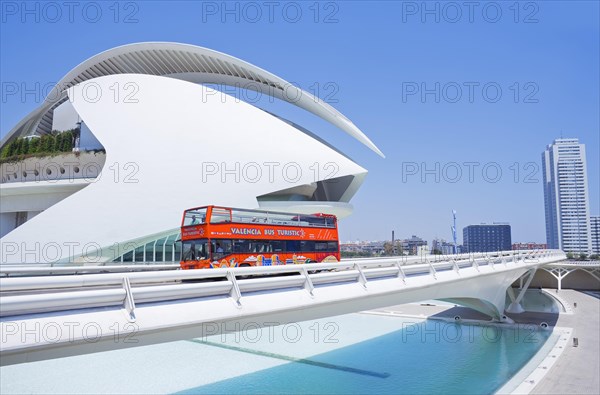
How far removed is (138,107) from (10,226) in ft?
39.7

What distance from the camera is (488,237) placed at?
9512 cm

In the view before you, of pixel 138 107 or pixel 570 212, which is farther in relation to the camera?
pixel 570 212

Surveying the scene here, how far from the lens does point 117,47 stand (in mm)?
33000

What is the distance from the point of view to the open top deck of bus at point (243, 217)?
14297mm

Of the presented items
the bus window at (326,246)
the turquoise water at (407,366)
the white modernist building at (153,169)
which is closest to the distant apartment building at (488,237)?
the white modernist building at (153,169)

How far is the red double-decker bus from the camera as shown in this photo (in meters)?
13.9

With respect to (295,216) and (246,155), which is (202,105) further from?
(295,216)

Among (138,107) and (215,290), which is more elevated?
(138,107)

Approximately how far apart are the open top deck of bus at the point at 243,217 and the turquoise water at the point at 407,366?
217 inches

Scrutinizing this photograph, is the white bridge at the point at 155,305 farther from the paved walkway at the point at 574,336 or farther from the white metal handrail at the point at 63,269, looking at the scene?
the paved walkway at the point at 574,336

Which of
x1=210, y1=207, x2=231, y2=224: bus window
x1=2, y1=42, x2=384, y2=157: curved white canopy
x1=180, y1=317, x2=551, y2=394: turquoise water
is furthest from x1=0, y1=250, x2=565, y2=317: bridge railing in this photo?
x1=2, y1=42, x2=384, y2=157: curved white canopy

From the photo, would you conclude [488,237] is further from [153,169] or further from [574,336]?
[153,169]

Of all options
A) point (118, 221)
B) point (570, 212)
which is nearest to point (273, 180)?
point (118, 221)

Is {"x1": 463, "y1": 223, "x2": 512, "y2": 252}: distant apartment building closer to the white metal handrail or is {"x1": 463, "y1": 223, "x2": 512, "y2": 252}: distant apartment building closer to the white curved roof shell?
the white curved roof shell
